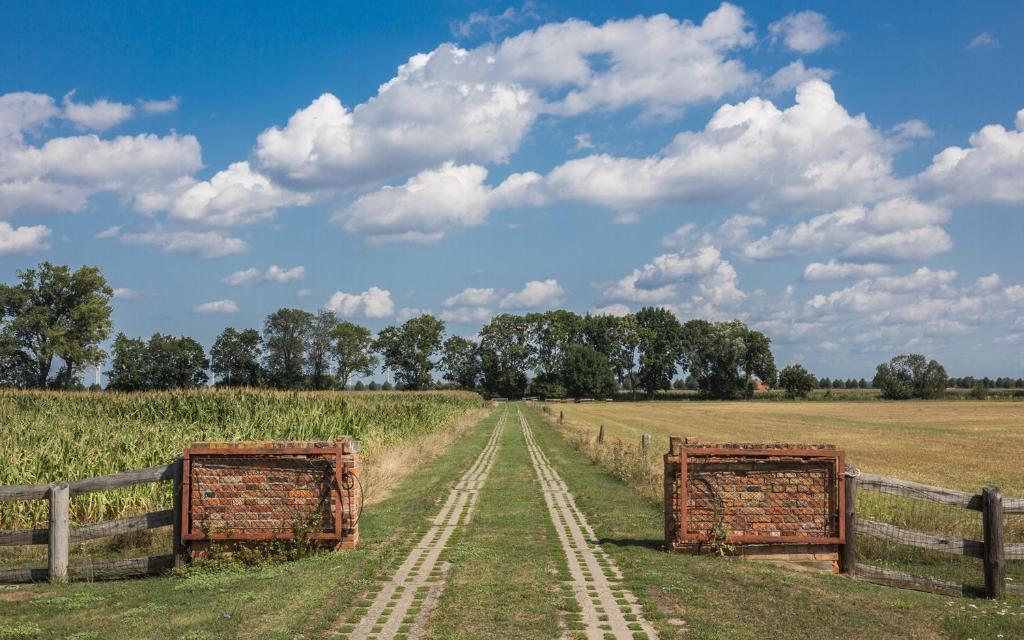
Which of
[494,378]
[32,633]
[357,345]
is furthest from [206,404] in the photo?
[494,378]

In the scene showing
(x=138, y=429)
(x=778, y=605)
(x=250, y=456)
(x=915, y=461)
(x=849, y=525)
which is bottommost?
(x=915, y=461)

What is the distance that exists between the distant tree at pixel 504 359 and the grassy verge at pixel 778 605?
13464 centimetres

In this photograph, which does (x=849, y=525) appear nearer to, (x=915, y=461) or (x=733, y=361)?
(x=915, y=461)

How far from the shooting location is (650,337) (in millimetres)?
153625

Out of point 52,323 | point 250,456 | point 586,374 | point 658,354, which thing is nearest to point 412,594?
point 250,456

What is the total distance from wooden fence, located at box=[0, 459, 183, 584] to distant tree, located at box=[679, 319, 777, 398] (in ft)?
439

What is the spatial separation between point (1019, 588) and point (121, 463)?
1474 cm

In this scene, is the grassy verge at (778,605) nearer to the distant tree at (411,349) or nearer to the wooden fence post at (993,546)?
the wooden fence post at (993,546)

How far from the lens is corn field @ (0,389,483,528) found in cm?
1402

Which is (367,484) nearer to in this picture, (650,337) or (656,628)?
(656,628)

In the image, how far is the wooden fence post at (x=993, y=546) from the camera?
382 inches

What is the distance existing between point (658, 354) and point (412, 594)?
480 ft

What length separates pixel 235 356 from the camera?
119 metres

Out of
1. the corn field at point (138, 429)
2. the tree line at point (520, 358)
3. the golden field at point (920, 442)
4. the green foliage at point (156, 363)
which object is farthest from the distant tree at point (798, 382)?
the corn field at point (138, 429)
